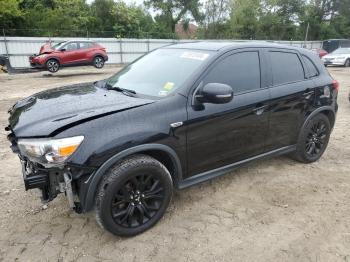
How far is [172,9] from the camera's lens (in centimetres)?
4294

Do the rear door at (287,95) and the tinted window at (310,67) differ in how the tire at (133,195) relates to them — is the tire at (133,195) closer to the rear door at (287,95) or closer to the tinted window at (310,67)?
the rear door at (287,95)

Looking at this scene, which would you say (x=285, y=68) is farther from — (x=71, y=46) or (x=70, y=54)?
(x=71, y=46)

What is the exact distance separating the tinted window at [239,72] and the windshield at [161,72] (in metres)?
0.20

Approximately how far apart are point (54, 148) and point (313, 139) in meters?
3.67

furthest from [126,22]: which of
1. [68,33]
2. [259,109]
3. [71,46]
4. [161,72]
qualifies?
[259,109]

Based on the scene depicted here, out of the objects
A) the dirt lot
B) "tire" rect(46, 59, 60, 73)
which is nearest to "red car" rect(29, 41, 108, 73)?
"tire" rect(46, 59, 60, 73)

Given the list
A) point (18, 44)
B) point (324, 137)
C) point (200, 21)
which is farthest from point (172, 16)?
point (324, 137)

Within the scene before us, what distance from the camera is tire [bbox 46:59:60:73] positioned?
51.4 ft

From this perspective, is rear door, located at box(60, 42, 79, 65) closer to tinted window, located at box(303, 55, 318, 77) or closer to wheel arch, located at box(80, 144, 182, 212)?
tinted window, located at box(303, 55, 318, 77)

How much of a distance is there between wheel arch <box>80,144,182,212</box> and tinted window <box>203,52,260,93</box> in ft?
2.86

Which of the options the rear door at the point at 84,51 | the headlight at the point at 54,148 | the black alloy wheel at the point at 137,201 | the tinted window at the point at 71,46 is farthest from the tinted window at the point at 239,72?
the rear door at the point at 84,51

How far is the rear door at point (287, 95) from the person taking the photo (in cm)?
413

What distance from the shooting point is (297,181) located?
4434 millimetres

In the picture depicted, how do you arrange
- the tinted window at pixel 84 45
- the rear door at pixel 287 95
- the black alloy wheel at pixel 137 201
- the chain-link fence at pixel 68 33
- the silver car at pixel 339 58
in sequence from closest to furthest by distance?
the black alloy wheel at pixel 137 201 < the rear door at pixel 287 95 < the tinted window at pixel 84 45 < the silver car at pixel 339 58 < the chain-link fence at pixel 68 33
